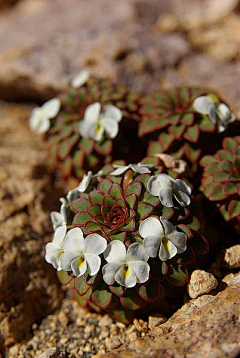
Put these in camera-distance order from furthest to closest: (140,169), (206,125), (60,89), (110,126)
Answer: (60,89)
(110,126)
(206,125)
(140,169)

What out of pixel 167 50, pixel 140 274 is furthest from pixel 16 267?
pixel 167 50

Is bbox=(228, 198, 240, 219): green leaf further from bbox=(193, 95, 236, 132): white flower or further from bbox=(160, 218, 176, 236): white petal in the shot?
bbox=(193, 95, 236, 132): white flower

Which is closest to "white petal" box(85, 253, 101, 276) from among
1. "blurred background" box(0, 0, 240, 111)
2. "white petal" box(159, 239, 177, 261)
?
"white petal" box(159, 239, 177, 261)

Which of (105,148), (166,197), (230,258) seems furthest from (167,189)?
(105,148)

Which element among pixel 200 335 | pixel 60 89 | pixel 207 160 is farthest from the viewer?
pixel 60 89

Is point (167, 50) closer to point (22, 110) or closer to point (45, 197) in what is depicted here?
point (22, 110)

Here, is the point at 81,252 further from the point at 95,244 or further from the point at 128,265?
the point at 128,265

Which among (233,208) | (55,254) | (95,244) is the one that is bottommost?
(233,208)
